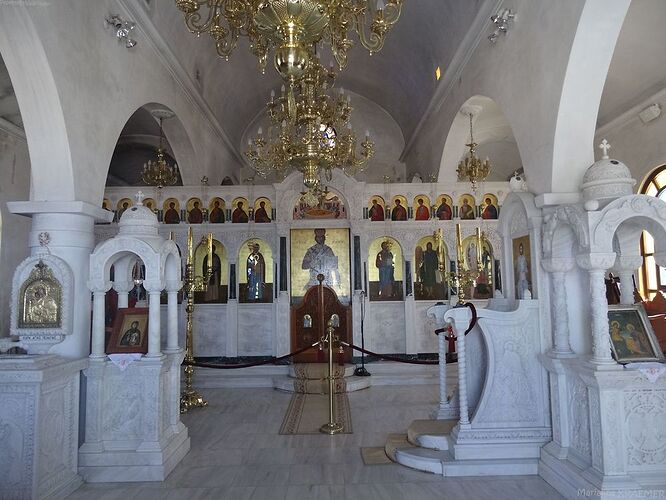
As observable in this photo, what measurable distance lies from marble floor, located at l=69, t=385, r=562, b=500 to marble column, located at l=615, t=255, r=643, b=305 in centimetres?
185

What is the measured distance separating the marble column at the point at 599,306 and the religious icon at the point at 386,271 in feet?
17.7

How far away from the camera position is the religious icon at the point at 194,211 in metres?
9.09

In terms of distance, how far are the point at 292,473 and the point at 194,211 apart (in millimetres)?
5931

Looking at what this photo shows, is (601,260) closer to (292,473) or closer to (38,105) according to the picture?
(292,473)

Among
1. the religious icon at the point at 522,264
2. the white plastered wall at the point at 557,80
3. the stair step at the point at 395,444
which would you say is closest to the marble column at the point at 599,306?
the religious icon at the point at 522,264

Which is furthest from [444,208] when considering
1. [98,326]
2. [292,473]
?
[98,326]

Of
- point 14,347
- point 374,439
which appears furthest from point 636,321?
point 14,347

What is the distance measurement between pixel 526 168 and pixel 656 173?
17.3 ft

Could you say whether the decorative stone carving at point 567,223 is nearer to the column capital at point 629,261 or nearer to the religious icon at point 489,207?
the column capital at point 629,261

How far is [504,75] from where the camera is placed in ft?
19.2

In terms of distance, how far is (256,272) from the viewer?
30.3 ft

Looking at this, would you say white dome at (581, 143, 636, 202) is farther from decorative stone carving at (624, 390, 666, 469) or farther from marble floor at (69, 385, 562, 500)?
marble floor at (69, 385, 562, 500)

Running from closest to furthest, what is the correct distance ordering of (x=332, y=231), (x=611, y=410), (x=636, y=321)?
(x=611, y=410) → (x=636, y=321) → (x=332, y=231)

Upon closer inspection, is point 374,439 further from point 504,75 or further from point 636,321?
point 504,75
